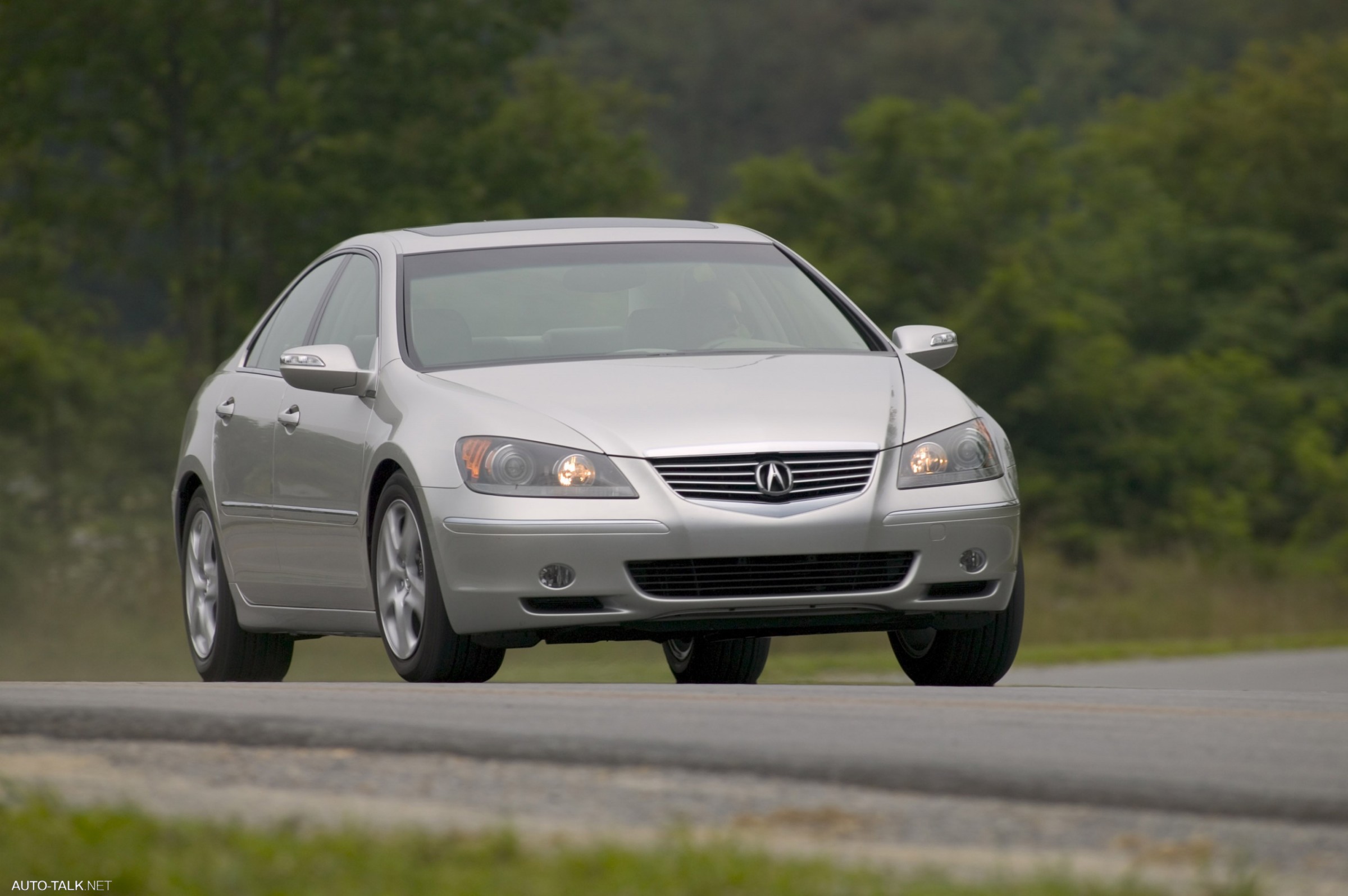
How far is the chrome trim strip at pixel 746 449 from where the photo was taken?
7375mm

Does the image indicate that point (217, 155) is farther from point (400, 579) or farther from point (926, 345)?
point (400, 579)

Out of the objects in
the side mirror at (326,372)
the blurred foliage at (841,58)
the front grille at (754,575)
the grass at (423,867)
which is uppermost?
the grass at (423,867)

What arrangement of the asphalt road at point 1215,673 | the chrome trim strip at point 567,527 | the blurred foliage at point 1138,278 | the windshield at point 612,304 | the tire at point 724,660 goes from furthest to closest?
the blurred foliage at point 1138,278 → the asphalt road at point 1215,673 → the tire at point 724,660 → the windshield at point 612,304 → the chrome trim strip at point 567,527

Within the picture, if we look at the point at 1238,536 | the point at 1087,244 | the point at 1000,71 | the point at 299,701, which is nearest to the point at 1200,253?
the point at 1087,244

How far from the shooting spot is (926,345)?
878 cm

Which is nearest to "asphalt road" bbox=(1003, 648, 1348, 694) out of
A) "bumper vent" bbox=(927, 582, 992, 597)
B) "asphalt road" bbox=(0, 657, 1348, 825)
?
"bumper vent" bbox=(927, 582, 992, 597)

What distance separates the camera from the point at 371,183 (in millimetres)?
31891

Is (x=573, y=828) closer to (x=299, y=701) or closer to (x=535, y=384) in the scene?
(x=299, y=701)

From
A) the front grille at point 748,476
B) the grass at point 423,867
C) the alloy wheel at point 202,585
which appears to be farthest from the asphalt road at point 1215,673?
the grass at point 423,867

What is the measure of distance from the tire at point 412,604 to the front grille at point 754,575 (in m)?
0.64

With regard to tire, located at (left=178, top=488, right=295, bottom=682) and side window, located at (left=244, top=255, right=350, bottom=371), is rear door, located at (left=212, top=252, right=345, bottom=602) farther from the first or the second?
tire, located at (left=178, top=488, right=295, bottom=682)

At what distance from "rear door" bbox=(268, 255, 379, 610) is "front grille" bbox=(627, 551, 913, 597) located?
1161 millimetres

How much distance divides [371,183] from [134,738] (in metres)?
26.5

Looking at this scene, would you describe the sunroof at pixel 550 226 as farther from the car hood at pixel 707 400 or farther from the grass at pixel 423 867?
the grass at pixel 423 867
